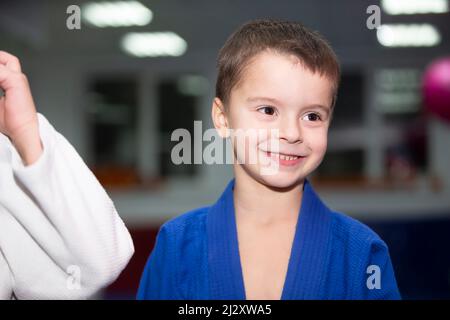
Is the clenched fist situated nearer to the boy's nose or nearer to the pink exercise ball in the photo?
the boy's nose

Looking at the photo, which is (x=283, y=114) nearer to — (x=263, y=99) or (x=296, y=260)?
(x=263, y=99)

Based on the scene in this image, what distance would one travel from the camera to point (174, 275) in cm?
66

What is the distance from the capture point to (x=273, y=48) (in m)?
0.63

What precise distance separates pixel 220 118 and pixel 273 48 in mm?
111

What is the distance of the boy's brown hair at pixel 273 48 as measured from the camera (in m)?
0.62

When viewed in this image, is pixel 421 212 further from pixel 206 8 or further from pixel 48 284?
pixel 48 284

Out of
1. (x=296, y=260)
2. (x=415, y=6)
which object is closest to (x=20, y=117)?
(x=296, y=260)

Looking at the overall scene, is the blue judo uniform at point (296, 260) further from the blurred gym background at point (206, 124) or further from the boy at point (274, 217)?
the blurred gym background at point (206, 124)

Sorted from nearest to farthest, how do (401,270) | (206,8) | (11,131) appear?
1. (11,131)
2. (206,8)
3. (401,270)

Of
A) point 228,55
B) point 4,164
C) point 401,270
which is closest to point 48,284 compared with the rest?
point 4,164

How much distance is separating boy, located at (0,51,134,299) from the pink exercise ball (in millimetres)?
2306

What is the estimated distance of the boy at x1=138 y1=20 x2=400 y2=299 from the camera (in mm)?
619

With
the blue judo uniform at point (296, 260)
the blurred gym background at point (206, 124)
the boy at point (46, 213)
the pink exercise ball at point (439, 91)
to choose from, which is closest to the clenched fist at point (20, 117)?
the boy at point (46, 213)

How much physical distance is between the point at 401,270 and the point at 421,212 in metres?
0.60
